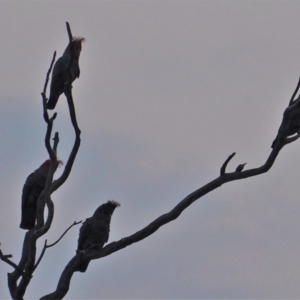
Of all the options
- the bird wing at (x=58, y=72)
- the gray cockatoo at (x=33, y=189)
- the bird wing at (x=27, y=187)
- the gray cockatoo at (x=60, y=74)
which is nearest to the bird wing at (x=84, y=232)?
the gray cockatoo at (x=33, y=189)

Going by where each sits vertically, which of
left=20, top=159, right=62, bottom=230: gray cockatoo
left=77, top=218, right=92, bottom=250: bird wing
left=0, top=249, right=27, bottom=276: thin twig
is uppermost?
left=20, top=159, right=62, bottom=230: gray cockatoo

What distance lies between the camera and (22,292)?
8227 millimetres

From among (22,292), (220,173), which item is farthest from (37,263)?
(220,173)

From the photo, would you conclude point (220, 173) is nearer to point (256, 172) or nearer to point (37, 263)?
point (256, 172)

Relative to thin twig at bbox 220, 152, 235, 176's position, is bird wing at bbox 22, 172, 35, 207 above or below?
above

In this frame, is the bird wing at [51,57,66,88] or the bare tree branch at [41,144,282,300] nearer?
the bare tree branch at [41,144,282,300]

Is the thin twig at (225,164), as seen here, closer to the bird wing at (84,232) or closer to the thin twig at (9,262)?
the thin twig at (9,262)

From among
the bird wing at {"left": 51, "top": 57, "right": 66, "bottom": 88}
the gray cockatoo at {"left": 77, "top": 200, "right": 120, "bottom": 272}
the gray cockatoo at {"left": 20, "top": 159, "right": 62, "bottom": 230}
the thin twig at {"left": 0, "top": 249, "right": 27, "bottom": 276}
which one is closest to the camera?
the thin twig at {"left": 0, "top": 249, "right": 27, "bottom": 276}

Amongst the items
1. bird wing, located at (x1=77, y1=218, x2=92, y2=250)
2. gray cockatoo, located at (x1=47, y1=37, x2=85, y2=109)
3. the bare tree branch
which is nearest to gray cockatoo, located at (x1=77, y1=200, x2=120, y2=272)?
bird wing, located at (x1=77, y1=218, x2=92, y2=250)

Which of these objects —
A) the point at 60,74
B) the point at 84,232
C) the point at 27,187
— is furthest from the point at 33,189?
the point at 60,74

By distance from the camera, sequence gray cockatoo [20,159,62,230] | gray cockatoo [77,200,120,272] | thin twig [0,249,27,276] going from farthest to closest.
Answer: gray cockatoo [77,200,120,272] < gray cockatoo [20,159,62,230] < thin twig [0,249,27,276]

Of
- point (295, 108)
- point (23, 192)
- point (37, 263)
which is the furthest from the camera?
point (23, 192)

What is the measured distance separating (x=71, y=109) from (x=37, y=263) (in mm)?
1780

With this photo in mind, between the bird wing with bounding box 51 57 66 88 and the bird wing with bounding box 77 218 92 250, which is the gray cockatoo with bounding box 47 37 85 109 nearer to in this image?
the bird wing with bounding box 51 57 66 88
